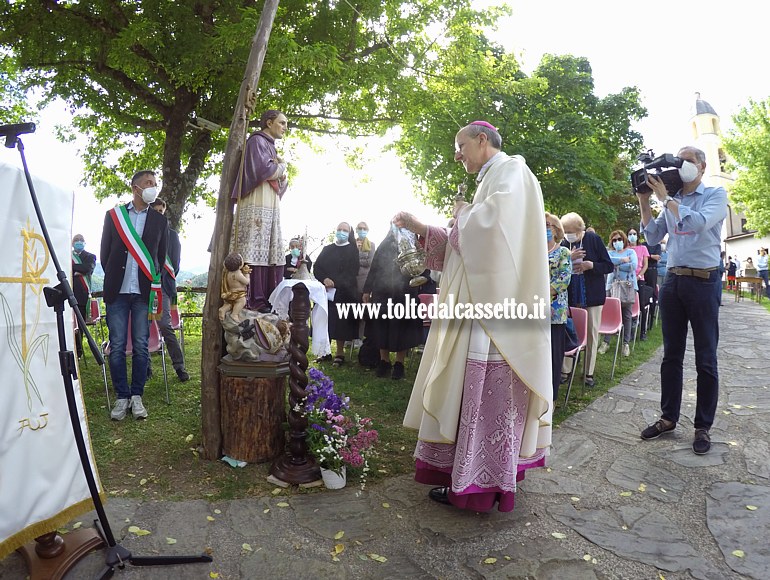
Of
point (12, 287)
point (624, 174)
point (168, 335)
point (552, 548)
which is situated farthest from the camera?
point (624, 174)

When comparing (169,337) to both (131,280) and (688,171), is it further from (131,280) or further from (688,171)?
(688,171)

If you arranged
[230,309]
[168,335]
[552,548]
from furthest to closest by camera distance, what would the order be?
[168,335] → [230,309] → [552,548]

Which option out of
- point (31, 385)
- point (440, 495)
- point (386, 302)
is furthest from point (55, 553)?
point (386, 302)

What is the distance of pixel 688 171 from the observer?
397 cm

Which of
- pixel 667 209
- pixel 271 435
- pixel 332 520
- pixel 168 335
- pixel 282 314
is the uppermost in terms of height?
pixel 667 209

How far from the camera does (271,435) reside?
12.5 ft

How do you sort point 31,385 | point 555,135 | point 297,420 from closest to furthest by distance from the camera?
point 31,385
point 297,420
point 555,135

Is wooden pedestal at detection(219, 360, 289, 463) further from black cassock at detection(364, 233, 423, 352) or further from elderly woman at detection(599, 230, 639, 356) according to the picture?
elderly woman at detection(599, 230, 639, 356)

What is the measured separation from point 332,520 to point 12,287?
2.01m

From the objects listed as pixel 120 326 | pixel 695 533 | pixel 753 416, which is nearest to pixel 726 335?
pixel 753 416

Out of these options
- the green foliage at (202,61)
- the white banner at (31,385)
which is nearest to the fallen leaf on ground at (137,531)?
the white banner at (31,385)

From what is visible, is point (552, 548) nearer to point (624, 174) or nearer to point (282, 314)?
point (282, 314)

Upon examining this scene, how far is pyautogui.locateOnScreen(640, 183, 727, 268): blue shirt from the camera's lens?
3.83 m

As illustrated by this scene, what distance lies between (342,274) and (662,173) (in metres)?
4.27
